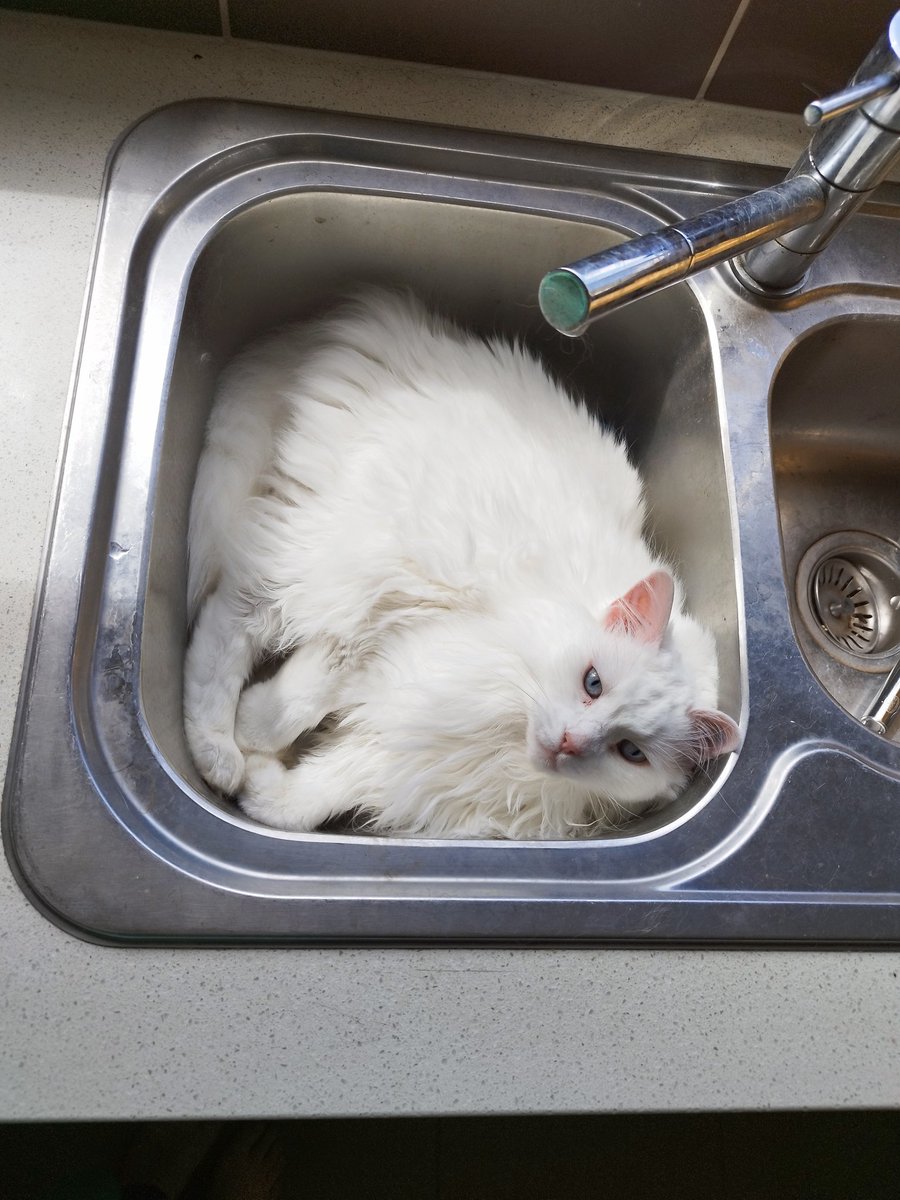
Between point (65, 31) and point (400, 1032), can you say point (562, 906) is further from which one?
point (65, 31)

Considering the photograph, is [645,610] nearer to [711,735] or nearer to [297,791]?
[711,735]

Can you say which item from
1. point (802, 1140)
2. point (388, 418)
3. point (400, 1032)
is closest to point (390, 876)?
point (400, 1032)

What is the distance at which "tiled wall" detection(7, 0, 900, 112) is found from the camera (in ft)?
3.04

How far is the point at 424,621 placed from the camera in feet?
2.93

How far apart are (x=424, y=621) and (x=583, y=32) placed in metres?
0.72

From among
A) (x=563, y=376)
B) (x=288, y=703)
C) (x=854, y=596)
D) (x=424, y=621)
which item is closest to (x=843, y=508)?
(x=854, y=596)

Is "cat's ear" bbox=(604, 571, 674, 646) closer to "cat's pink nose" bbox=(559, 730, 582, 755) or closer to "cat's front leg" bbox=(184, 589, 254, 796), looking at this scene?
"cat's pink nose" bbox=(559, 730, 582, 755)

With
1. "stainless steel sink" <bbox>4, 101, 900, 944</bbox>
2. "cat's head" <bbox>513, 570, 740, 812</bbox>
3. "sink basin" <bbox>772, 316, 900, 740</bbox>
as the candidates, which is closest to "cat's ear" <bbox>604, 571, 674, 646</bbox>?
"cat's head" <bbox>513, 570, 740, 812</bbox>

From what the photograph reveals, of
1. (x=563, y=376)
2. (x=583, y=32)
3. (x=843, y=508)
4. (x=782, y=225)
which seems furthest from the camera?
(x=843, y=508)

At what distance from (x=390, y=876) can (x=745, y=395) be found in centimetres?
66

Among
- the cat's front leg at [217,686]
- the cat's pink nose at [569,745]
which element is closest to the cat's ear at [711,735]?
the cat's pink nose at [569,745]

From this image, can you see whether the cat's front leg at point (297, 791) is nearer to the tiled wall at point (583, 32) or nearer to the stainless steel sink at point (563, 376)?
the stainless steel sink at point (563, 376)

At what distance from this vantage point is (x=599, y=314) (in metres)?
0.64

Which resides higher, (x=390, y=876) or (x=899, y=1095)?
(x=390, y=876)
